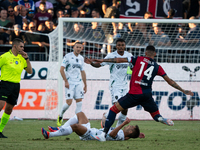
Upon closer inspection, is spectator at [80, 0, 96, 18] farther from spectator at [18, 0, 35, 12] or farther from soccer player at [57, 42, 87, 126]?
soccer player at [57, 42, 87, 126]

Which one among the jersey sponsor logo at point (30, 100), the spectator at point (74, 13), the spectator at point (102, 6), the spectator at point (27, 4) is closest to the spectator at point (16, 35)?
the jersey sponsor logo at point (30, 100)

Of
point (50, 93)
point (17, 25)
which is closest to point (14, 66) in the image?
point (50, 93)

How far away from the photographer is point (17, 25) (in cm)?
1293

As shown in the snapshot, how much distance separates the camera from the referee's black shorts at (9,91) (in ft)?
23.4

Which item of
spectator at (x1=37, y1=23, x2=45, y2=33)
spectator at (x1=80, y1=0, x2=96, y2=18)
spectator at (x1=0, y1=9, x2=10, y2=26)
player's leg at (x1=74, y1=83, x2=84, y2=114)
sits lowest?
player's leg at (x1=74, y1=83, x2=84, y2=114)

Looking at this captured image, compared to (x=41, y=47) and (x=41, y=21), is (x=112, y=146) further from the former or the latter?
(x=41, y=21)

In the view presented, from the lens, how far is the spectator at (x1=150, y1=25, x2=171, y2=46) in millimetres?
12047

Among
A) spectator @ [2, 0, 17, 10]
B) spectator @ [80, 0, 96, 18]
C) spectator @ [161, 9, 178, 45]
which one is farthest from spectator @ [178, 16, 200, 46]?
spectator @ [2, 0, 17, 10]

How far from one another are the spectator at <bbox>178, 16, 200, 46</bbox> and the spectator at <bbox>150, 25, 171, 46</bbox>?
553 millimetres

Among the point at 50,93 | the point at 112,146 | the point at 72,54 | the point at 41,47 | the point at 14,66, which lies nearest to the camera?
the point at 112,146

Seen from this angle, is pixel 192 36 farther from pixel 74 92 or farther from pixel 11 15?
pixel 11 15

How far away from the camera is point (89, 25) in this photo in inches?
475

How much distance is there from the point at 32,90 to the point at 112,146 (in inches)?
274

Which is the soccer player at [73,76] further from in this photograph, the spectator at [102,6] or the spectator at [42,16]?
the spectator at [102,6]
